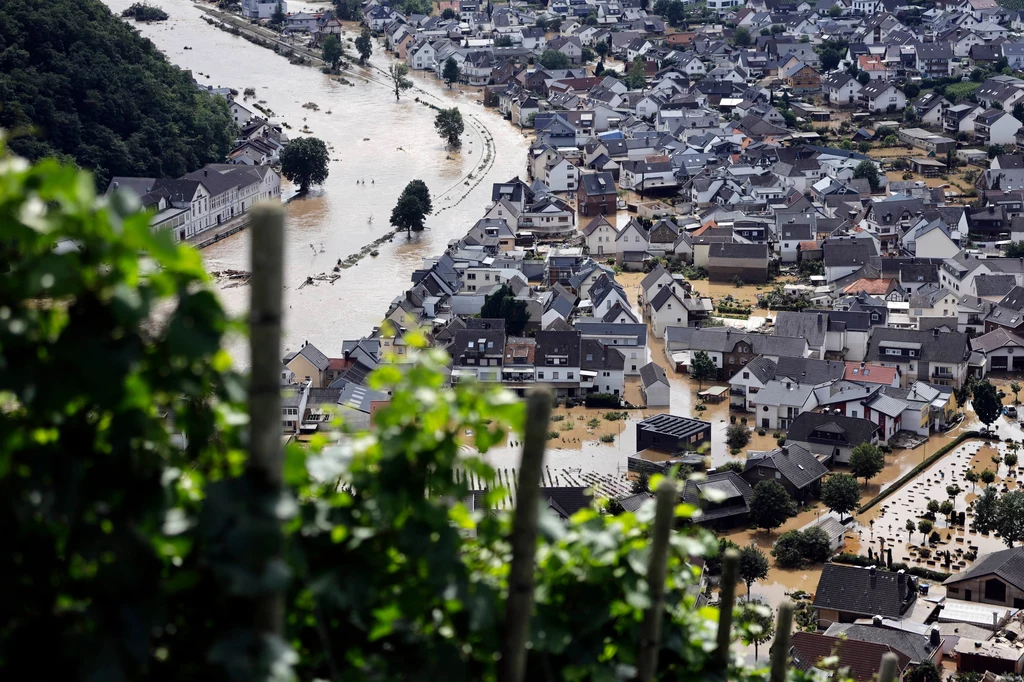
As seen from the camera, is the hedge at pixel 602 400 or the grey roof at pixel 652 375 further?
the hedge at pixel 602 400

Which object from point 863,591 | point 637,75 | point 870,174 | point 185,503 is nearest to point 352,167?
point 870,174

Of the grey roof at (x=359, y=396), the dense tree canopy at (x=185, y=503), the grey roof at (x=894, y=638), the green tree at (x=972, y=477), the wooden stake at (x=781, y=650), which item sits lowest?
the grey roof at (x=359, y=396)

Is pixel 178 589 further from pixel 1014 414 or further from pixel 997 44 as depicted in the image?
pixel 997 44

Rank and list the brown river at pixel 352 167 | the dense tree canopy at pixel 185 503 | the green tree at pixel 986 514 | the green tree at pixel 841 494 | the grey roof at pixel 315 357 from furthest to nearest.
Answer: the brown river at pixel 352 167 → the grey roof at pixel 315 357 → the green tree at pixel 841 494 → the green tree at pixel 986 514 → the dense tree canopy at pixel 185 503

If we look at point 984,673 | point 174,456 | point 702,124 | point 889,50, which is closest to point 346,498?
point 174,456

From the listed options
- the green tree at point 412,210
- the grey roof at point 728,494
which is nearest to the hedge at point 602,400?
the grey roof at point 728,494

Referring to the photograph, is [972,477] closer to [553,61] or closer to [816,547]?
[816,547]

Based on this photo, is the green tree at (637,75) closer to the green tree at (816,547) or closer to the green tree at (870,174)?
the green tree at (870,174)

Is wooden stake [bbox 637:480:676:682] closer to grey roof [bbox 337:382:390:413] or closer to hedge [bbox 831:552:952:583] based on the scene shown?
hedge [bbox 831:552:952:583]
